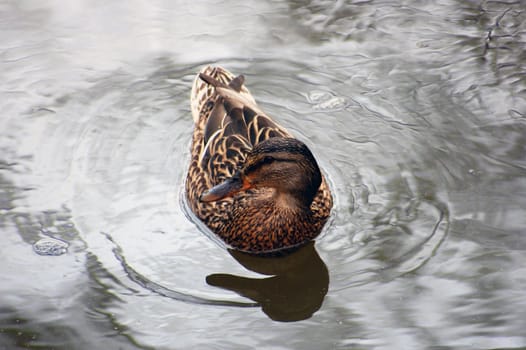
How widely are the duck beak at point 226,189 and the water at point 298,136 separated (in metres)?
0.36

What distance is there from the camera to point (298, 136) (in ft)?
22.3

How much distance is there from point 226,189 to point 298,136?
1349 millimetres

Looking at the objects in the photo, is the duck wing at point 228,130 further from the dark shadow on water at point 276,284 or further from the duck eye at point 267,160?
the dark shadow on water at point 276,284

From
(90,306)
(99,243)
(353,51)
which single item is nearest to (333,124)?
(353,51)

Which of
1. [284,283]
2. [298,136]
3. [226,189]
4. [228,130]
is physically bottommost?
[284,283]

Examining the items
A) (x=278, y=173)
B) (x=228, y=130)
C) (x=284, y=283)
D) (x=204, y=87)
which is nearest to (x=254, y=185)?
(x=278, y=173)

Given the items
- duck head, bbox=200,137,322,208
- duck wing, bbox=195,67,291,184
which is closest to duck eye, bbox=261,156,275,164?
duck head, bbox=200,137,322,208

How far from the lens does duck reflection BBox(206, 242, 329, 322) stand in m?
5.12

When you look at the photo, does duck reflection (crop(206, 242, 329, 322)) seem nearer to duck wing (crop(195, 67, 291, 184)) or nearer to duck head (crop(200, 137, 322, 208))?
duck head (crop(200, 137, 322, 208))

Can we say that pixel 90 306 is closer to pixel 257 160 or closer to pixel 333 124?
pixel 257 160

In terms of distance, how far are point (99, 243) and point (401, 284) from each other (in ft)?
6.95

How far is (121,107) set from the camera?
23.4 feet

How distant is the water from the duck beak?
0.36 metres

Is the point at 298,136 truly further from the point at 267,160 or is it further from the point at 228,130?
the point at 267,160
